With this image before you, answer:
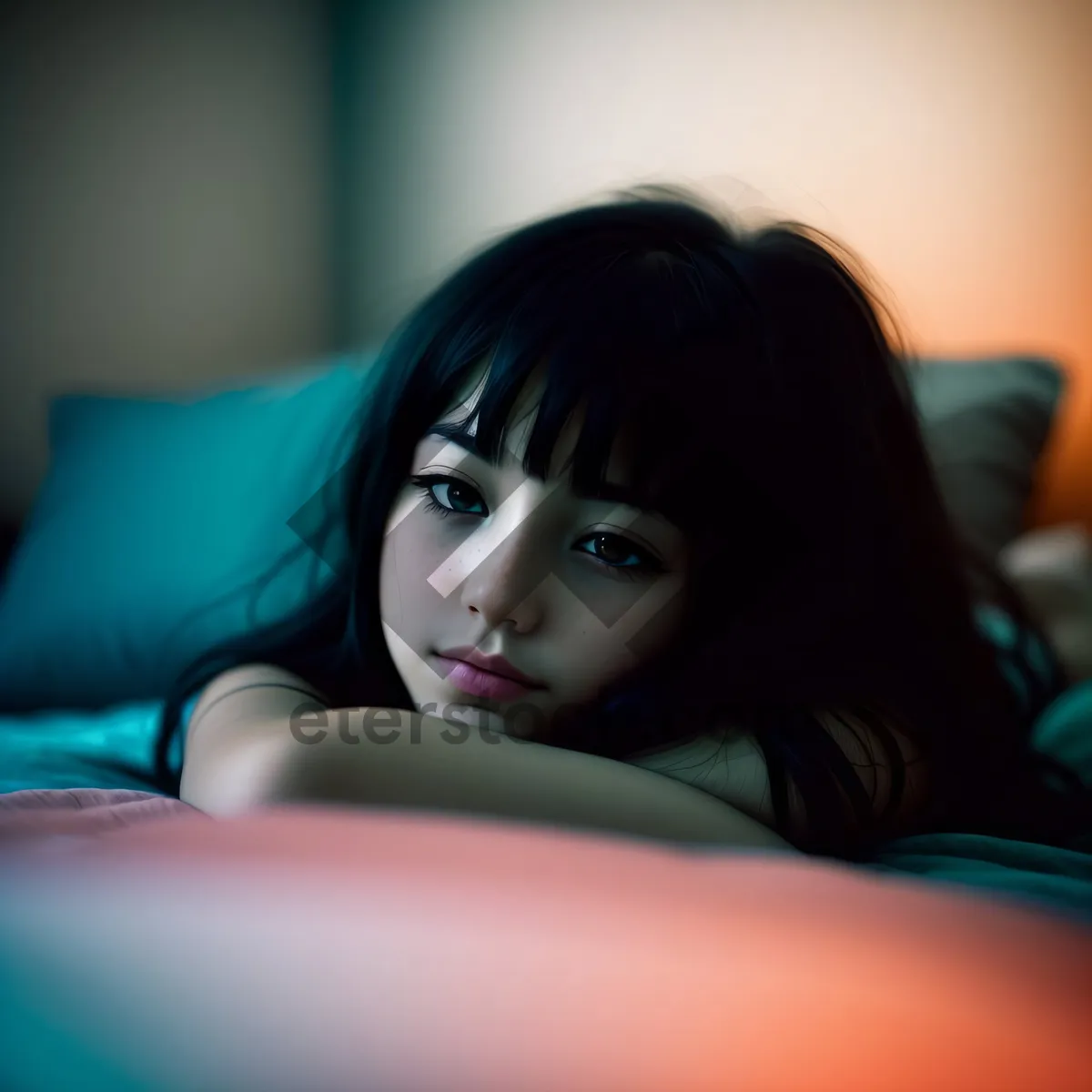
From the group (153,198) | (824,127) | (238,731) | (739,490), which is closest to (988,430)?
(824,127)

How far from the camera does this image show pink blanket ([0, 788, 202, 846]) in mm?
294

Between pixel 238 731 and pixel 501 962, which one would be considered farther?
pixel 238 731

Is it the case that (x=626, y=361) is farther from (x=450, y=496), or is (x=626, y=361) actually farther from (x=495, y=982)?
(x=495, y=982)

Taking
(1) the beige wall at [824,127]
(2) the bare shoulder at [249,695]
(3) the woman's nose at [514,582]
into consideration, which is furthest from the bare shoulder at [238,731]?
(1) the beige wall at [824,127]

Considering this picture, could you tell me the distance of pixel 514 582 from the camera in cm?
44

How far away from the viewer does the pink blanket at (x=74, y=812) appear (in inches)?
11.6

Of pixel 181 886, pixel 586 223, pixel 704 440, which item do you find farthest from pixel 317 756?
pixel 586 223

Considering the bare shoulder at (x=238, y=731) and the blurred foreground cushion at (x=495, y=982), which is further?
the bare shoulder at (x=238, y=731)

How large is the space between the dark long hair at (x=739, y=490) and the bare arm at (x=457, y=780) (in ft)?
0.20

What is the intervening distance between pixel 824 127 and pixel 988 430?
15.5 inches

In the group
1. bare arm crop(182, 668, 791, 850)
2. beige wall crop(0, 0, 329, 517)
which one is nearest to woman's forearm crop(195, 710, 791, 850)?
bare arm crop(182, 668, 791, 850)

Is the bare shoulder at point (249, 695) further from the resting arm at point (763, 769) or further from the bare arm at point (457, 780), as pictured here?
the resting arm at point (763, 769)

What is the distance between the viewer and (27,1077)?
0.20 metres

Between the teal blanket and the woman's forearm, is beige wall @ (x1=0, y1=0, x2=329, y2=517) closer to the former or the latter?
the teal blanket
